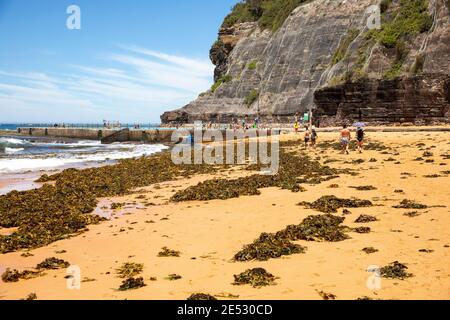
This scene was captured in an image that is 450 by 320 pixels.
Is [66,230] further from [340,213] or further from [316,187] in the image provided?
[316,187]

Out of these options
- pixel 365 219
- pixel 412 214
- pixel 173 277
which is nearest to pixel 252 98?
pixel 412 214

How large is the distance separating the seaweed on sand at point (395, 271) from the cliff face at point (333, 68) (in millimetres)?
36281

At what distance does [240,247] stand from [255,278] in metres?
2.05

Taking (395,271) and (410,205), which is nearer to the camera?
(395,271)

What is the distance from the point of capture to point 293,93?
250 feet

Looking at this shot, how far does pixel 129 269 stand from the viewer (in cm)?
739

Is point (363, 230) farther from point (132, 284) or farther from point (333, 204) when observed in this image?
point (132, 284)

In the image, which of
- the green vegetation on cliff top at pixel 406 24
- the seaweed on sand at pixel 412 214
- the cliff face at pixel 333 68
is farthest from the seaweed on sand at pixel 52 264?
the green vegetation on cliff top at pixel 406 24

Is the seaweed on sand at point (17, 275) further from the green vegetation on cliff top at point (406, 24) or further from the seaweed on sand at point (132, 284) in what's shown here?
the green vegetation on cliff top at point (406, 24)

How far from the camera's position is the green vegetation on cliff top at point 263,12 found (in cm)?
9756

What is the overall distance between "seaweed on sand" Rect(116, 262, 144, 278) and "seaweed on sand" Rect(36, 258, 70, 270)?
50.8 inches

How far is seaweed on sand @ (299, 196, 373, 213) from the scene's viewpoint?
37.7ft
